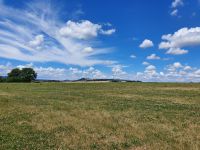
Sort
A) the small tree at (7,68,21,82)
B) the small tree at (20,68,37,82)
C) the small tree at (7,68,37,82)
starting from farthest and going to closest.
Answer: the small tree at (20,68,37,82)
the small tree at (7,68,37,82)
the small tree at (7,68,21,82)

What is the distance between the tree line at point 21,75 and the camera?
159m

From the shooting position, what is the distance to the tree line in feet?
A: 520

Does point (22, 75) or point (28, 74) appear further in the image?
point (28, 74)

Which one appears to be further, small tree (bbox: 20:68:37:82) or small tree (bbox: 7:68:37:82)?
small tree (bbox: 20:68:37:82)

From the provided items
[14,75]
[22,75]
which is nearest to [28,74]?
[22,75]

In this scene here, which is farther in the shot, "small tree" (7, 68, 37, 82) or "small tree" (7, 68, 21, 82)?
"small tree" (7, 68, 37, 82)

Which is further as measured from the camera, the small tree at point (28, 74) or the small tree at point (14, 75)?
the small tree at point (28, 74)

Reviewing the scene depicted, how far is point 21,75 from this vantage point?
161125 millimetres

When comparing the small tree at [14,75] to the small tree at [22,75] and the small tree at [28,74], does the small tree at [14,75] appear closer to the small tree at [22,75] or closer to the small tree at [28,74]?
the small tree at [22,75]

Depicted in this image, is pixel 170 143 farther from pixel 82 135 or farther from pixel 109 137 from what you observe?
pixel 82 135

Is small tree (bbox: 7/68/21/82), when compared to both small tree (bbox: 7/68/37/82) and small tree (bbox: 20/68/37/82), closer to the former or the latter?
small tree (bbox: 7/68/37/82)

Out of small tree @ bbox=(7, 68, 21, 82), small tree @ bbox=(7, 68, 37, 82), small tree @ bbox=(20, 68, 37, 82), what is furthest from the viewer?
small tree @ bbox=(20, 68, 37, 82)

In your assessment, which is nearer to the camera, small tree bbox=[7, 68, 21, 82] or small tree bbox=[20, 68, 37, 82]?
small tree bbox=[7, 68, 21, 82]

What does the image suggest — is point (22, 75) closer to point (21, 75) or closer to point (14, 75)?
point (21, 75)
